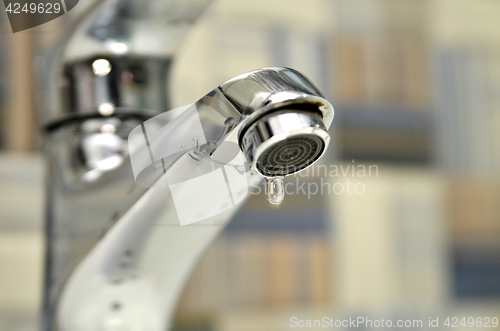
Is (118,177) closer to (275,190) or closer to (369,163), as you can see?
(275,190)

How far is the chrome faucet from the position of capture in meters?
0.24

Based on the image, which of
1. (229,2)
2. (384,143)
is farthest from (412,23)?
(229,2)

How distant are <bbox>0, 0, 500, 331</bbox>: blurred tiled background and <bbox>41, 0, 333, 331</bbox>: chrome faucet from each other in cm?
36

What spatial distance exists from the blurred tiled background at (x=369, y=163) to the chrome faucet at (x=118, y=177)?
36cm

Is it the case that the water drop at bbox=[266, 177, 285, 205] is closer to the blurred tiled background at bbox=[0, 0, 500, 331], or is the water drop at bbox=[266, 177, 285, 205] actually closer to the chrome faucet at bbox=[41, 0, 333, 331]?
the chrome faucet at bbox=[41, 0, 333, 331]

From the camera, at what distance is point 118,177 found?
0.94 feet

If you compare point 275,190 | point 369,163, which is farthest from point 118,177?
point 369,163

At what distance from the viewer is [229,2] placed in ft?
3.13

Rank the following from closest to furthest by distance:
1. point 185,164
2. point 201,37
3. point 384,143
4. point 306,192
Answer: point 185,164 < point 201,37 < point 306,192 < point 384,143

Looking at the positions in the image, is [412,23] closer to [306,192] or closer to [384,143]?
[384,143]

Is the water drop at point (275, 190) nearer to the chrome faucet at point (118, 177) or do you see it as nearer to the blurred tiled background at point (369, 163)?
the chrome faucet at point (118, 177)

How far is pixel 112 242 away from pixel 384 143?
0.98 m

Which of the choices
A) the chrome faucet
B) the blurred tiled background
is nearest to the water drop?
the chrome faucet

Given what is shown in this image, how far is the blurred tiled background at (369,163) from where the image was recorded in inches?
34.7
